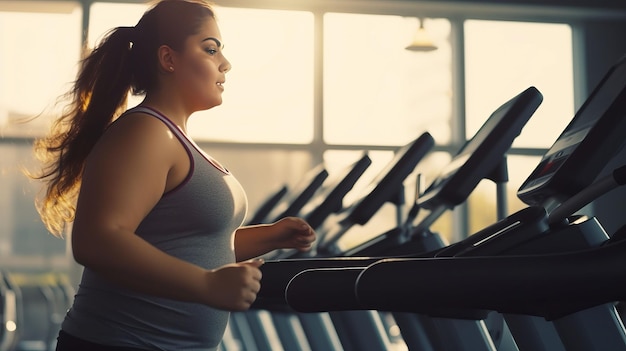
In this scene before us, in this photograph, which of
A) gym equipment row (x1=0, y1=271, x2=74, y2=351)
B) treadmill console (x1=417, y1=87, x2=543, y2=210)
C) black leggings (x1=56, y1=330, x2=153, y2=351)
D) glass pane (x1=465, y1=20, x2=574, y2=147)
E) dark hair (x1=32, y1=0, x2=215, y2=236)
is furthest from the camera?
glass pane (x1=465, y1=20, x2=574, y2=147)

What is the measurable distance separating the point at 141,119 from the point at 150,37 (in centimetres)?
20

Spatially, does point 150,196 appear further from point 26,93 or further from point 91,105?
point 26,93

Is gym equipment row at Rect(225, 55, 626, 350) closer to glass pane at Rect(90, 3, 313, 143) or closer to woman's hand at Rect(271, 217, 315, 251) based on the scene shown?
woman's hand at Rect(271, 217, 315, 251)

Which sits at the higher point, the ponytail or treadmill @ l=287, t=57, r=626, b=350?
the ponytail

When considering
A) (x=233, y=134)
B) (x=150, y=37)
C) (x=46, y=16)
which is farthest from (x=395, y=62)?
(x=150, y=37)

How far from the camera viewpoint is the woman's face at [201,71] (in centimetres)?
137

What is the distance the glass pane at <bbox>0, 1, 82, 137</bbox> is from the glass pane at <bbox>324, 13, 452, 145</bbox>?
2098 millimetres

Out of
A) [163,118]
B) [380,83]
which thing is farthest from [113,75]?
[380,83]

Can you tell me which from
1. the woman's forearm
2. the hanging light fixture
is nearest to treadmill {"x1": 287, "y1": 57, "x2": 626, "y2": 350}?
the woman's forearm

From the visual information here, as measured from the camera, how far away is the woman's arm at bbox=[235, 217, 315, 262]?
1.58 meters

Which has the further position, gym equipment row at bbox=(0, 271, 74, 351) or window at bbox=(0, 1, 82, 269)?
window at bbox=(0, 1, 82, 269)

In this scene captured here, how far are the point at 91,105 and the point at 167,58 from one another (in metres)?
0.15

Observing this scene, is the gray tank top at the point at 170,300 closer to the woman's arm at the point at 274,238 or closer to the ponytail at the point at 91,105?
the ponytail at the point at 91,105

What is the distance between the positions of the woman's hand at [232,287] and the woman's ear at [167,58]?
392mm
